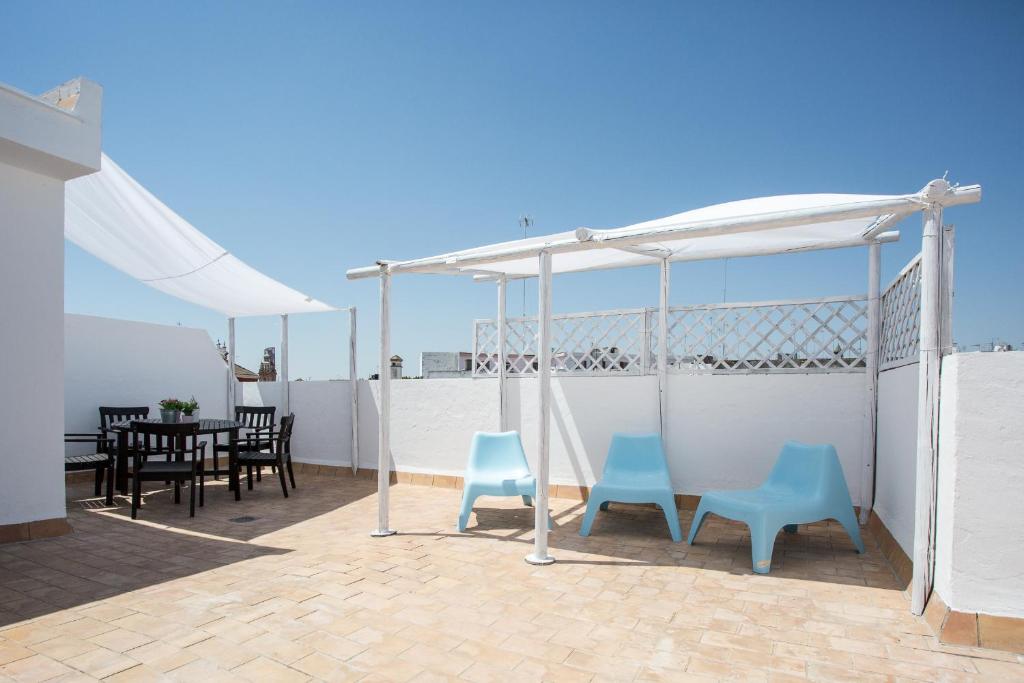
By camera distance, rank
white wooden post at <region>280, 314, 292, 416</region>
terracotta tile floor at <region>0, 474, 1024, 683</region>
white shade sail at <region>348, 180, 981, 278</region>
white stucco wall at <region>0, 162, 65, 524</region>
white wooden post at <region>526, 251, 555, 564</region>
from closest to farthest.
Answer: terracotta tile floor at <region>0, 474, 1024, 683</region>
white shade sail at <region>348, 180, 981, 278</region>
white wooden post at <region>526, 251, 555, 564</region>
white stucco wall at <region>0, 162, 65, 524</region>
white wooden post at <region>280, 314, 292, 416</region>

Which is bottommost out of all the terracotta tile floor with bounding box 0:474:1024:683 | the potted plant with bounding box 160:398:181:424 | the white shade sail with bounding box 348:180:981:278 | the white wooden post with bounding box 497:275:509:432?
the terracotta tile floor with bounding box 0:474:1024:683

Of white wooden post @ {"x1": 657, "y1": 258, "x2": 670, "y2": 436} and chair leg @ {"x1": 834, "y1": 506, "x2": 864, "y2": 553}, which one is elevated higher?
white wooden post @ {"x1": 657, "y1": 258, "x2": 670, "y2": 436}

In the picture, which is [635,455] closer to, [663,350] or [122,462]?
[663,350]

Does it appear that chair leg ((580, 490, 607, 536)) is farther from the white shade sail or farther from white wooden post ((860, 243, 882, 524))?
white wooden post ((860, 243, 882, 524))

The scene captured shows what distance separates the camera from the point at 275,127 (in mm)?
8711

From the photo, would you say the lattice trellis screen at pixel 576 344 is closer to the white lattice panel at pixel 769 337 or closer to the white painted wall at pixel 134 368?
the white lattice panel at pixel 769 337

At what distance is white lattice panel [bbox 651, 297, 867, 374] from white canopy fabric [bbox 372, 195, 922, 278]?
1.81 feet

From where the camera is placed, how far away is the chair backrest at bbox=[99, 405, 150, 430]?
7.37 metres

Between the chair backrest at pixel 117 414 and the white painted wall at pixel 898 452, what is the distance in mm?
8608

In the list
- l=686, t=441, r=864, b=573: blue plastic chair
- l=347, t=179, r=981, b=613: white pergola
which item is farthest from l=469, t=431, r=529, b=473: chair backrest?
l=686, t=441, r=864, b=573: blue plastic chair

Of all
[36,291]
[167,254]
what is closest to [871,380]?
[36,291]

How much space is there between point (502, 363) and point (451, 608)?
3.80 m

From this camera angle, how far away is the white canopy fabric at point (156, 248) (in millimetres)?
5320

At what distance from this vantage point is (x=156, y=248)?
6.18m
